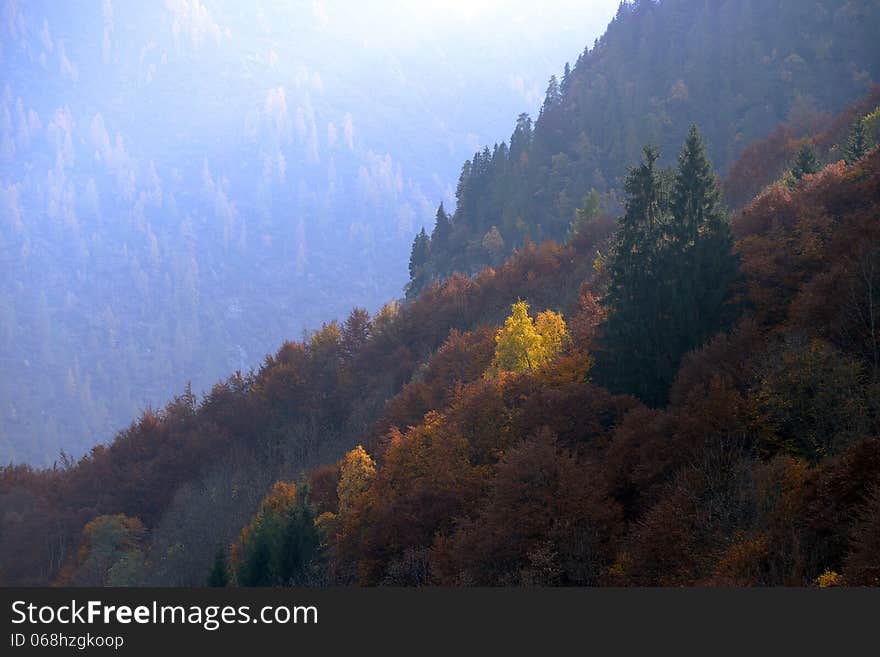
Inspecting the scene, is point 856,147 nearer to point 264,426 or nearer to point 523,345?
point 523,345

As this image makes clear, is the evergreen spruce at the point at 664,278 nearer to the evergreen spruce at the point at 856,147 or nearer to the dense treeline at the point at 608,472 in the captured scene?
the dense treeline at the point at 608,472

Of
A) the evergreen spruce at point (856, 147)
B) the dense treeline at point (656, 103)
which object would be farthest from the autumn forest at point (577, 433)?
the dense treeline at point (656, 103)

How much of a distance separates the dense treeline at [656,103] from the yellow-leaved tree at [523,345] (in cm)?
7983

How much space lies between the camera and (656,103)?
143750 mm

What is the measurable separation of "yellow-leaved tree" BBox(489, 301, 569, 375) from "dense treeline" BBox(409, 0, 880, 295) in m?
79.8

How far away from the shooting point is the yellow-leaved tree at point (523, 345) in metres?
53.6

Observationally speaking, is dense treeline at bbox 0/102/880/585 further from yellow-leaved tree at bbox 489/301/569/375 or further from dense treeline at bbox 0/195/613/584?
dense treeline at bbox 0/195/613/584

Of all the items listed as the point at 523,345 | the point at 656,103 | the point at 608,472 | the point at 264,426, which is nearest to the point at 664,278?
the point at 523,345

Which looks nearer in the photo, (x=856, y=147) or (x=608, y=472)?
(x=608, y=472)

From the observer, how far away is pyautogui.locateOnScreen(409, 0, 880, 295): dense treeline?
129 metres

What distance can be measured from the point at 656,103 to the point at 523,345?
106230 mm

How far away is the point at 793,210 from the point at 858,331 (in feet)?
56.5

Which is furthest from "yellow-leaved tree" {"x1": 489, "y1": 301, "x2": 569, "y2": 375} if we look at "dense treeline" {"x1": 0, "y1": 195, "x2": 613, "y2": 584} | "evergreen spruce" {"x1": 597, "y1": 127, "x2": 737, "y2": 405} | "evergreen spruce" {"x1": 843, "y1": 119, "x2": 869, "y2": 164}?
"evergreen spruce" {"x1": 843, "y1": 119, "x2": 869, "y2": 164}

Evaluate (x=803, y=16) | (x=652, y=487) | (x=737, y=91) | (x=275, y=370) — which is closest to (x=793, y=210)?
(x=652, y=487)
